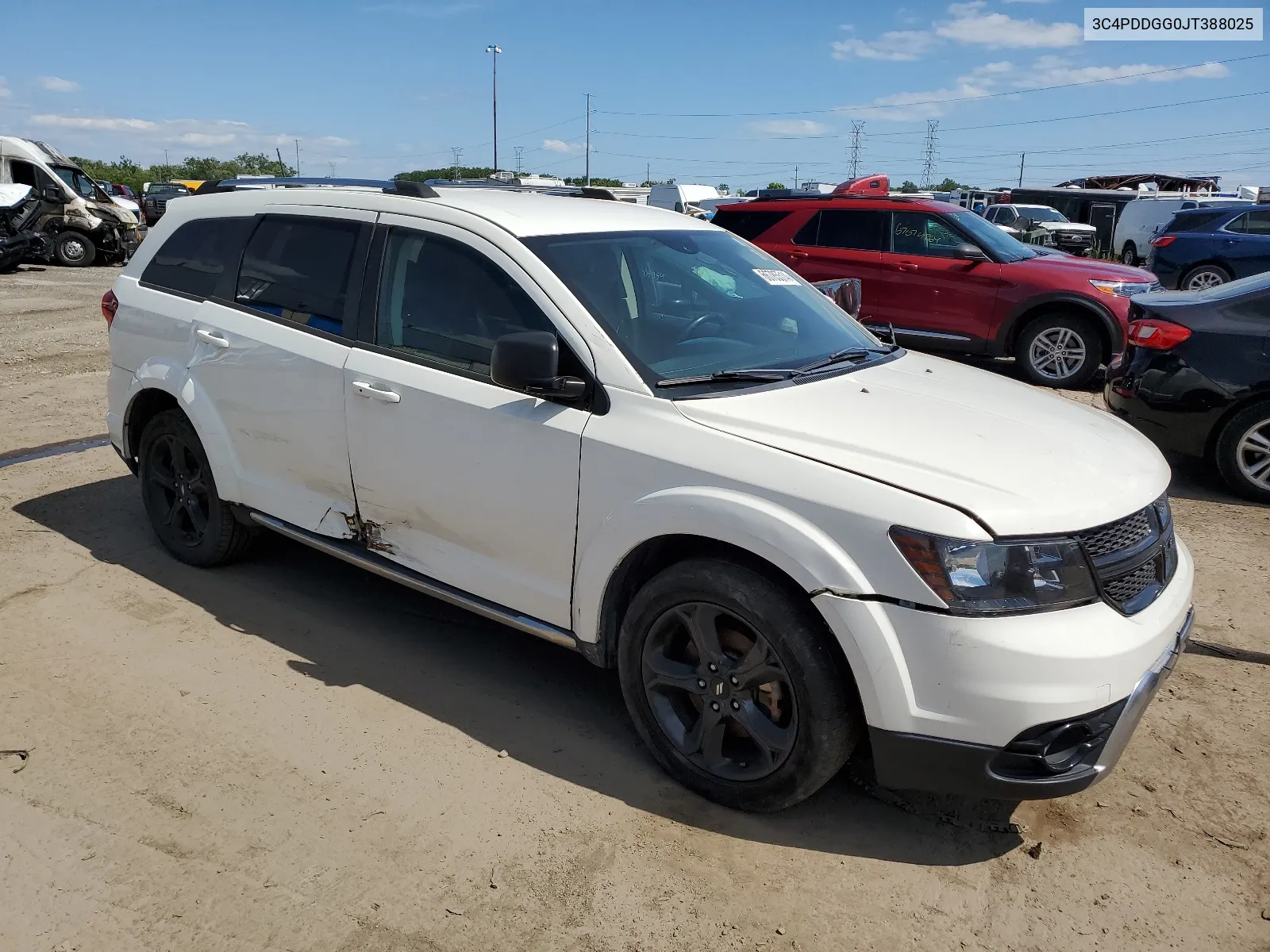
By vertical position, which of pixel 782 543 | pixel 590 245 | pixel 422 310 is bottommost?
pixel 782 543

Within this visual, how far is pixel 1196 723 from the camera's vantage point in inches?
148

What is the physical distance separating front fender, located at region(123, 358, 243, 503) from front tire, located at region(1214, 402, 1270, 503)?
5835mm

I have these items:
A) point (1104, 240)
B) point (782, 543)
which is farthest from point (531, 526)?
point (1104, 240)

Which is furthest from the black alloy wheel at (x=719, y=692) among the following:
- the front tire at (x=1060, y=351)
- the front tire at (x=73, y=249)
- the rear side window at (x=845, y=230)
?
the front tire at (x=73, y=249)

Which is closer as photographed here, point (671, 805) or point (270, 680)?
point (671, 805)

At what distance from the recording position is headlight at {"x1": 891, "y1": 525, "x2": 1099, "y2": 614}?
8.77ft

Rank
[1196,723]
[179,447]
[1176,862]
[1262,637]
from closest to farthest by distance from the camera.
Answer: [1176,862]
[1196,723]
[1262,637]
[179,447]

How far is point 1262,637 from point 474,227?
12.5 ft

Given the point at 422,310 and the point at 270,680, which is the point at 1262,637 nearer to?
the point at 422,310

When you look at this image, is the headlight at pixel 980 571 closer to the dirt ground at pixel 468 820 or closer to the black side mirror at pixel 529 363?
the dirt ground at pixel 468 820

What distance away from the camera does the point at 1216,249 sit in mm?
17234

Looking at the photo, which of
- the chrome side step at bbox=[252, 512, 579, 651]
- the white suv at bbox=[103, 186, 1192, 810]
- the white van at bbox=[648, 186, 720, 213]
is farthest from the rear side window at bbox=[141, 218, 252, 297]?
the white van at bbox=[648, 186, 720, 213]

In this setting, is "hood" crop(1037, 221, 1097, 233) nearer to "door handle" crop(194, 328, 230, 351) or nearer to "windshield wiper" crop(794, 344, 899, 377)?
"windshield wiper" crop(794, 344, 899, 377)

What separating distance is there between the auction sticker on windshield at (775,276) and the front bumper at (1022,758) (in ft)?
6.74
